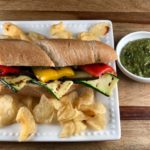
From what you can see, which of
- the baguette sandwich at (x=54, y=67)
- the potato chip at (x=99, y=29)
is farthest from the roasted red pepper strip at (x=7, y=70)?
the potato chip at (x=99, y=29)

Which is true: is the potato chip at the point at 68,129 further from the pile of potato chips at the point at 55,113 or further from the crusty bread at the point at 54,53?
the crusty bread at the point at 54,53

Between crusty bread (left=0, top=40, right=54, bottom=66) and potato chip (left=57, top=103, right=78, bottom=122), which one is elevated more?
crusty bread (left=0, top=40, right=54, bottom=66)

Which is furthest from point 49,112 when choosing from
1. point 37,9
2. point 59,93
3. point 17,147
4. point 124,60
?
point 37,9

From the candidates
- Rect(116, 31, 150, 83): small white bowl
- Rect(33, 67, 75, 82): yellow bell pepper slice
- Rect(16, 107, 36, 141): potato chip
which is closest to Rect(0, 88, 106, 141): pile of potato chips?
Rect(16, 107, 36, 141): potato chip

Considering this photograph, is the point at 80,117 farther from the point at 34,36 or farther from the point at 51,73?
the point at 34,36

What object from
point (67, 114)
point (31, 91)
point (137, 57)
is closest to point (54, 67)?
point (31, 91)

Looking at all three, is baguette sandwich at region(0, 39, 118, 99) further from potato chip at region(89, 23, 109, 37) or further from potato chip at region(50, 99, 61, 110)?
potato chip at region(89, 23, 109, 37)

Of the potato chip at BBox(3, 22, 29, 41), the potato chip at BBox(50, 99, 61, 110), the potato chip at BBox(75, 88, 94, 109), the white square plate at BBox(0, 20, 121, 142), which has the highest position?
the potato chip at BBox(3, 22, 29, 41)

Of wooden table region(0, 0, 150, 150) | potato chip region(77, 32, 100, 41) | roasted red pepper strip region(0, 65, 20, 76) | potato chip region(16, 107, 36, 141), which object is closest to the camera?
potato chip region(16, 107, 36, 141)
